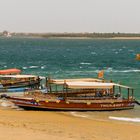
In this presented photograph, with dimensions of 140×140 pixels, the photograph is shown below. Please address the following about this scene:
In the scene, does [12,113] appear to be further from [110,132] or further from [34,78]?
[34,78]

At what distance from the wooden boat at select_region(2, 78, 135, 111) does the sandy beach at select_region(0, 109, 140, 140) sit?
163cm

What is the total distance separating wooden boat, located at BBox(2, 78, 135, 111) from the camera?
39.6m

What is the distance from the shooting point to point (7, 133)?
25125 millimetres

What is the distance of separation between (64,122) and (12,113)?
5244mm

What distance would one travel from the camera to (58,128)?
29.1 meters

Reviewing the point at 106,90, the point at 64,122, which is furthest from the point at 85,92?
the point at 64,122

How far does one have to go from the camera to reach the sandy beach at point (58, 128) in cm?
2551

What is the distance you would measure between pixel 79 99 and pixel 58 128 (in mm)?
12337

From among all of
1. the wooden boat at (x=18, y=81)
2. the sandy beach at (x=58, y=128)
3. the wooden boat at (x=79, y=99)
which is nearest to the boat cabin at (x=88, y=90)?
the wooden boat at (x=79, y=99)

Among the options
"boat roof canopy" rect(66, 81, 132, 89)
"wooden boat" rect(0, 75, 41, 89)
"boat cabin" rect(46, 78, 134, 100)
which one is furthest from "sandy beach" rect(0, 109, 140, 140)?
"wooden boat" rect(0, 75, 41, 89)

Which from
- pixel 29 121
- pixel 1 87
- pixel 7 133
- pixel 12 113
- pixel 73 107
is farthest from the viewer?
pixel 1 87

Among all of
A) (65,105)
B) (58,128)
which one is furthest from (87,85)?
(58,128)

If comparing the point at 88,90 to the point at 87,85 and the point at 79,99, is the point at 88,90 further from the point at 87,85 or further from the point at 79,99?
the point at 79,99

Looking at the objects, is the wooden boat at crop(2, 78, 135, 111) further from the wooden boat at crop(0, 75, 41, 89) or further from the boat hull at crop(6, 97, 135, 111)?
the wooden boat at crop(0, 75, 41, 89)
